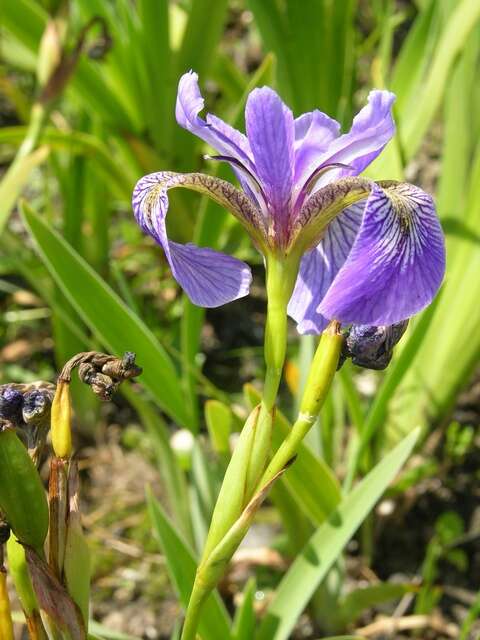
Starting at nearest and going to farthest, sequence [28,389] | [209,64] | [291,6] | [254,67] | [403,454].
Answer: [28,389], [403,454], [291,6], [209,64], [254,67]

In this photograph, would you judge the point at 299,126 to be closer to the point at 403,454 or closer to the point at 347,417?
the point at 403,454

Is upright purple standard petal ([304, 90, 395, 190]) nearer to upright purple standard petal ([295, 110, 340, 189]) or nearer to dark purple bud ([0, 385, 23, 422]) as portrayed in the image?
upright purple standard petal ([295, 110, 340, 189])

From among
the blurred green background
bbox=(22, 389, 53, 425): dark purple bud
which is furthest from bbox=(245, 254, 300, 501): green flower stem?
the blurred green background

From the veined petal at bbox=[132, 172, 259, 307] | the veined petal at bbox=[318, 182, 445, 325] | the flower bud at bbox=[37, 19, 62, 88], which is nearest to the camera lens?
the veined petal at bbox=[318, 182, 445, 325]

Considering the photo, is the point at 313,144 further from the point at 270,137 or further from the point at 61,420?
the point at 61,420

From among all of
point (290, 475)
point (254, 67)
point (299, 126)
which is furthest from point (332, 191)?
point (254, 67)

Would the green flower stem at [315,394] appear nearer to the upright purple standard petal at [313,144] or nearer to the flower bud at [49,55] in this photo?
the upright purple standard petal at [313,144]

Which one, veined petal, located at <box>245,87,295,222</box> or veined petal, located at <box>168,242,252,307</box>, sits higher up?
veined petal, located at <box>245,87,295,222</box>
